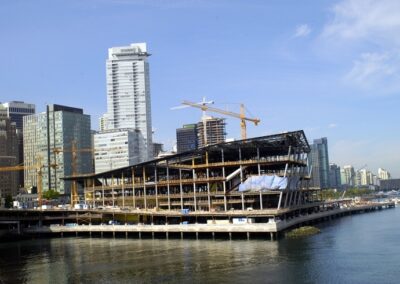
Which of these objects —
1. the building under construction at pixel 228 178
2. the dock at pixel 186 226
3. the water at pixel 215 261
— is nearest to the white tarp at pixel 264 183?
the building under construction at pixel 228 178

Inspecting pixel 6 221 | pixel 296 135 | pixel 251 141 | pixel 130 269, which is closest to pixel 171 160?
pixel 251 141

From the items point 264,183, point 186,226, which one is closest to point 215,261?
point 186,226

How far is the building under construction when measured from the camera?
451 ft

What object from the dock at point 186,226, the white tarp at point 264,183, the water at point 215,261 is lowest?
the water at point 215,261

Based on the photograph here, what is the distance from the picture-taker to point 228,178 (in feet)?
463

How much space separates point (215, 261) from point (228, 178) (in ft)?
195

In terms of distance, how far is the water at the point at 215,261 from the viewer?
2758 inches

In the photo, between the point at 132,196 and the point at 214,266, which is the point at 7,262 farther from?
the point at 132,196

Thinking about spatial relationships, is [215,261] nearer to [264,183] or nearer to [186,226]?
[186,226]

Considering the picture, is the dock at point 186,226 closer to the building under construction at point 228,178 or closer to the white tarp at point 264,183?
the building under construction at point 228,178

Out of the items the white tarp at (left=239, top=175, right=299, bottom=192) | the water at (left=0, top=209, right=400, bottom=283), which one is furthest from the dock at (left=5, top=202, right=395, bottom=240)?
the white tarp at (left=239, top=175, right=299, bottom=192)

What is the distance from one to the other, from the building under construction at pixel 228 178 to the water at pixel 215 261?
77.0 ft

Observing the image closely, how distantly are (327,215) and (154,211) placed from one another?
58977mm

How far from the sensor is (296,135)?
140 meters
